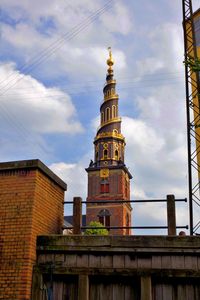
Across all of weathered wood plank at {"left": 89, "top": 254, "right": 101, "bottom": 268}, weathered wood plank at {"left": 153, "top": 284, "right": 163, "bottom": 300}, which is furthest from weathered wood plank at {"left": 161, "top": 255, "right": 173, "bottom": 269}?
weathered wood plank at {"left": 89, "top": 254, "right": 101, "bottom": 268}

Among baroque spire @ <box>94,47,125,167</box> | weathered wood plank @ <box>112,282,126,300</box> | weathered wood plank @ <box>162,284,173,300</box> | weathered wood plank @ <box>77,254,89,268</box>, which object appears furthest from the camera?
baroque spire @ <box>94,47,125,167</box>

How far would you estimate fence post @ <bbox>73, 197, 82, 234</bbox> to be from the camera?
7.56 meters

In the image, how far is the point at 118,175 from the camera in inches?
2918

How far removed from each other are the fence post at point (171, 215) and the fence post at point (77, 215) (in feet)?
5.63

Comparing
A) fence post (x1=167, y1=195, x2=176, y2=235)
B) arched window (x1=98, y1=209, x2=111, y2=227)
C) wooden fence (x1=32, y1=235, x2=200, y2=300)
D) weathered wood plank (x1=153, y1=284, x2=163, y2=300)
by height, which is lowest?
weathered wood plank (x1=153, y1=284, x2=163, y2=300)

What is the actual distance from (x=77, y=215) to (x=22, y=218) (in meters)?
1.22

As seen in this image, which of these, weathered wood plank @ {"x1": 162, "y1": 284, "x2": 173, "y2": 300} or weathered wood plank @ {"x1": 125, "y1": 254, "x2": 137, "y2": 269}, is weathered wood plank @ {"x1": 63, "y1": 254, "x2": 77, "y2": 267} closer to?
weathered wood plank @ {"x1": 125, "y1": 254, "x2": 137, "y2": 269}

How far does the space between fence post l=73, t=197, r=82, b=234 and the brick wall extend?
428 mm

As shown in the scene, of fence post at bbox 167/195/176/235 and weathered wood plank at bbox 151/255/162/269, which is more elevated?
fence post at bbox 167/195/176/235

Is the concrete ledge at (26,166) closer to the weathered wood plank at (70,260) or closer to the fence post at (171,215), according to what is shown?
the weathered wood plank at (70,260)

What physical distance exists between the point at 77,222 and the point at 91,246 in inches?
36.0

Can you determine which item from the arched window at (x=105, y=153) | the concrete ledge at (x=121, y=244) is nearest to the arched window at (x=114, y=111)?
the arched window at (x=105, y=153)

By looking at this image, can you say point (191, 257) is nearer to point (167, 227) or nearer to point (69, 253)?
point (167, 227)

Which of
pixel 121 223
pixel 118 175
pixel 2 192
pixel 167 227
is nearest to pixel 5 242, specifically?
pixel 2 192
